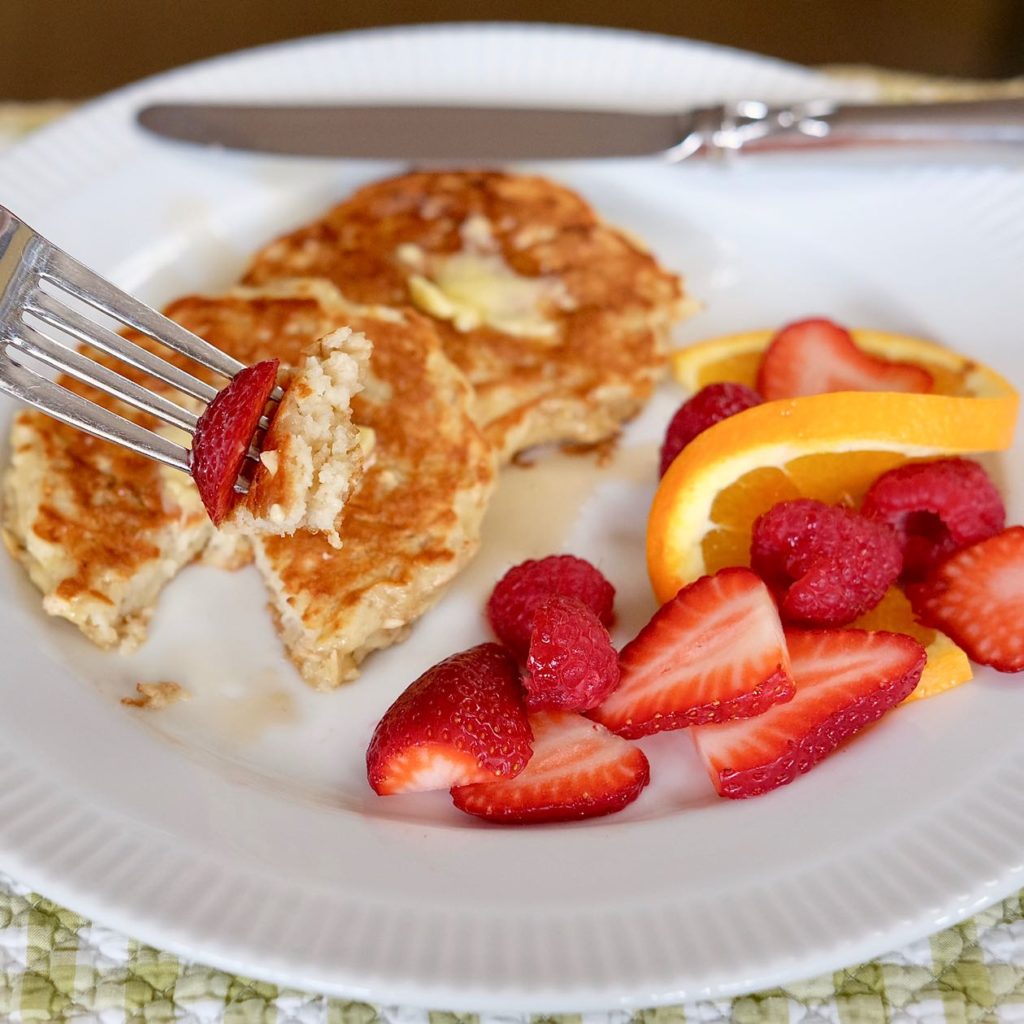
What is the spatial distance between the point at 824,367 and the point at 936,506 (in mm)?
431

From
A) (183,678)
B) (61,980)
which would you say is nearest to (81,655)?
(183,678)

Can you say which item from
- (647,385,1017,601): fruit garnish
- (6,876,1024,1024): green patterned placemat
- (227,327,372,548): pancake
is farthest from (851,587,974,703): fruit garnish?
(227,327,372,548): pancake

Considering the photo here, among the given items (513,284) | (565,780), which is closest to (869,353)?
(513,284)

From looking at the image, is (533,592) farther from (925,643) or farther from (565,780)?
(925,643)

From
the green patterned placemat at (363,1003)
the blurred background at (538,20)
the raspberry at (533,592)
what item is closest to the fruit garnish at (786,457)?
the raspberry at (533,592)

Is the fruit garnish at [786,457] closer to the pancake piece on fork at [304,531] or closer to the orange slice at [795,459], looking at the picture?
the orange slice at [795,459]

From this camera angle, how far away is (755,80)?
2.81 meters

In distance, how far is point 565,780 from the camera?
1.63 m

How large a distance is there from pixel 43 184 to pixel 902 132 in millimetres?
1896

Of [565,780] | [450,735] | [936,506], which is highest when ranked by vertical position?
[936,506]

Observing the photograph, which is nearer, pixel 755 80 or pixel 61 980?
pixel 61 980

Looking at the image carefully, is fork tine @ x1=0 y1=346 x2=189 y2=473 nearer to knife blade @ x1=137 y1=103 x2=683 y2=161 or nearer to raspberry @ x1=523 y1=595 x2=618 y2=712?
raspberry @ x1=523 y1=595 x2=618 y2=712

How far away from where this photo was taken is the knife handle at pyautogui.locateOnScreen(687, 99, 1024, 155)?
96.9 inches

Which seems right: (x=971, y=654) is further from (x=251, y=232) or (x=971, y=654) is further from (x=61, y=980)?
(x=251, y=232)
